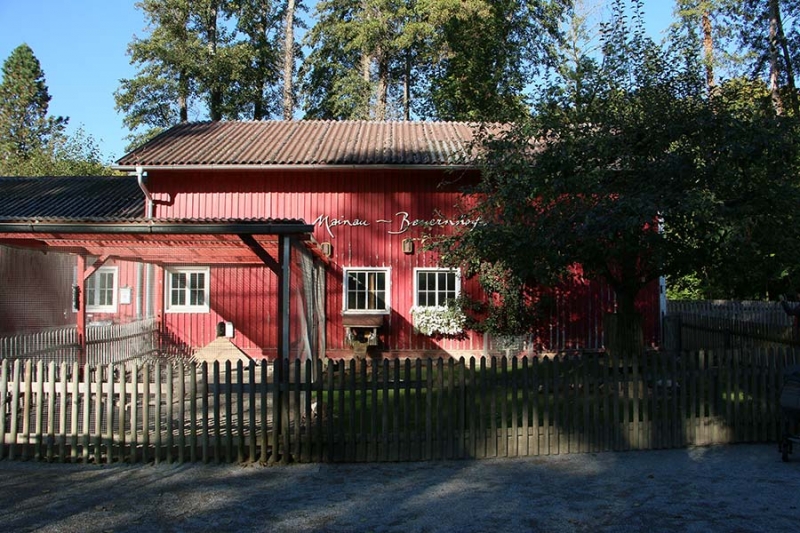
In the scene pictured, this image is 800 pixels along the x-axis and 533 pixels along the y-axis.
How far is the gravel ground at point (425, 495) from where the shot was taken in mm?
4711

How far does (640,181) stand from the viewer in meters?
7.72

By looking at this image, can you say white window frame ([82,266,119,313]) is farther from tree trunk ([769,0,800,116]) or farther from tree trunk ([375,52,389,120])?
tree trunk ([769,0,800,116])

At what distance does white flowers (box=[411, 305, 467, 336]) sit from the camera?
554 inches

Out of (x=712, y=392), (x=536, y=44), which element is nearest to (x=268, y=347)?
(x=712, y=392)

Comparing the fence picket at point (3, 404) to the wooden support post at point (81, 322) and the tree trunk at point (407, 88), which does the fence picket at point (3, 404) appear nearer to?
the wooden support post at point (81, 322)

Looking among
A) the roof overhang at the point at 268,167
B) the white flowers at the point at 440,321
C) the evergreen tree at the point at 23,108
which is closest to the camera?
the roof overhang at the point at 268,167

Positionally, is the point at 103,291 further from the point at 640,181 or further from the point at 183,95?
the point at 183,95

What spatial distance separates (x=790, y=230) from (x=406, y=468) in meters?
5.17

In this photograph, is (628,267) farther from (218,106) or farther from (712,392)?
(218,106)

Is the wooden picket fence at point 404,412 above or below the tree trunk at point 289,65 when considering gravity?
below

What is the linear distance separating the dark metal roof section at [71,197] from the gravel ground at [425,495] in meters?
9.54

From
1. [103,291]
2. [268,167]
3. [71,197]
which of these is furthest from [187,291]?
[71,197]

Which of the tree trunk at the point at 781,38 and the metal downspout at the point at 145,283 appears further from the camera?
the tree trunk at the point at 781,38

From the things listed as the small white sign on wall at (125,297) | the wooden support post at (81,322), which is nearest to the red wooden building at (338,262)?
the small white sign on wall at (125,297)
